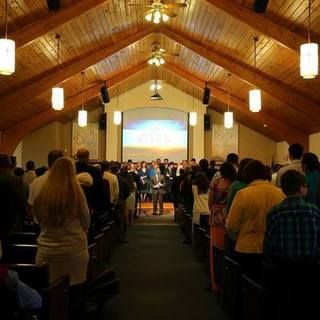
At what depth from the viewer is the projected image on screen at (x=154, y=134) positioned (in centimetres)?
1986

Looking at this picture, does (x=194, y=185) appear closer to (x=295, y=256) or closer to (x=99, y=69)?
(x=295, y=256)

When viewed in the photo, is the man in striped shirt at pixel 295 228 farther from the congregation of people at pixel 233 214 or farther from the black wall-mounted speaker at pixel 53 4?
the black wall-mounted speaker at pixel 53 4

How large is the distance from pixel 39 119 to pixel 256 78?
6612 mm

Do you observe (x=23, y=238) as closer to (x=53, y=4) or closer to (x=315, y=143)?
(x=53, y=4)

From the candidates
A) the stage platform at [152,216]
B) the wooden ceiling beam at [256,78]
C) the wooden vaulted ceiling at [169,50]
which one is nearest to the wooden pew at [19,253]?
the wooden vaulted ceiling at [169,50]

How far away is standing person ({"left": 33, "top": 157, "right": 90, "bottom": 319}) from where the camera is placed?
3596 millimetres

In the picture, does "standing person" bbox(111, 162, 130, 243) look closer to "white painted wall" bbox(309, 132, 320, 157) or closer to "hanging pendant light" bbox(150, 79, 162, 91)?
"white painted wall" bbox(309, 132, 320, 157)

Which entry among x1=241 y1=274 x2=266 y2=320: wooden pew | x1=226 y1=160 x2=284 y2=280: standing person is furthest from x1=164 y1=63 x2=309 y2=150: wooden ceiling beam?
x1=241 y1=274 x2=266 y2=320: wooden pew

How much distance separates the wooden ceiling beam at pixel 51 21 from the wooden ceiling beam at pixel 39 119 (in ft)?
20.3

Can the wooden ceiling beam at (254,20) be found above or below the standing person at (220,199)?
above

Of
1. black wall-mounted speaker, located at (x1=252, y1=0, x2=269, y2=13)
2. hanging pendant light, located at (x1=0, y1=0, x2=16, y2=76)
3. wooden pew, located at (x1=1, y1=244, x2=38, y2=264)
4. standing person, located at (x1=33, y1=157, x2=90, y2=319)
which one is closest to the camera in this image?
standing person, located at (x1=33, y1=157, x2=90, y2=319)

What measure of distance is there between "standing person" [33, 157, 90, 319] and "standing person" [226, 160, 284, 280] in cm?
113

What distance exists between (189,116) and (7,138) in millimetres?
6863

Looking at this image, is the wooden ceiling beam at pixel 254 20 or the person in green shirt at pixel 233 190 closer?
the person in green shirt at pixel 233 190
